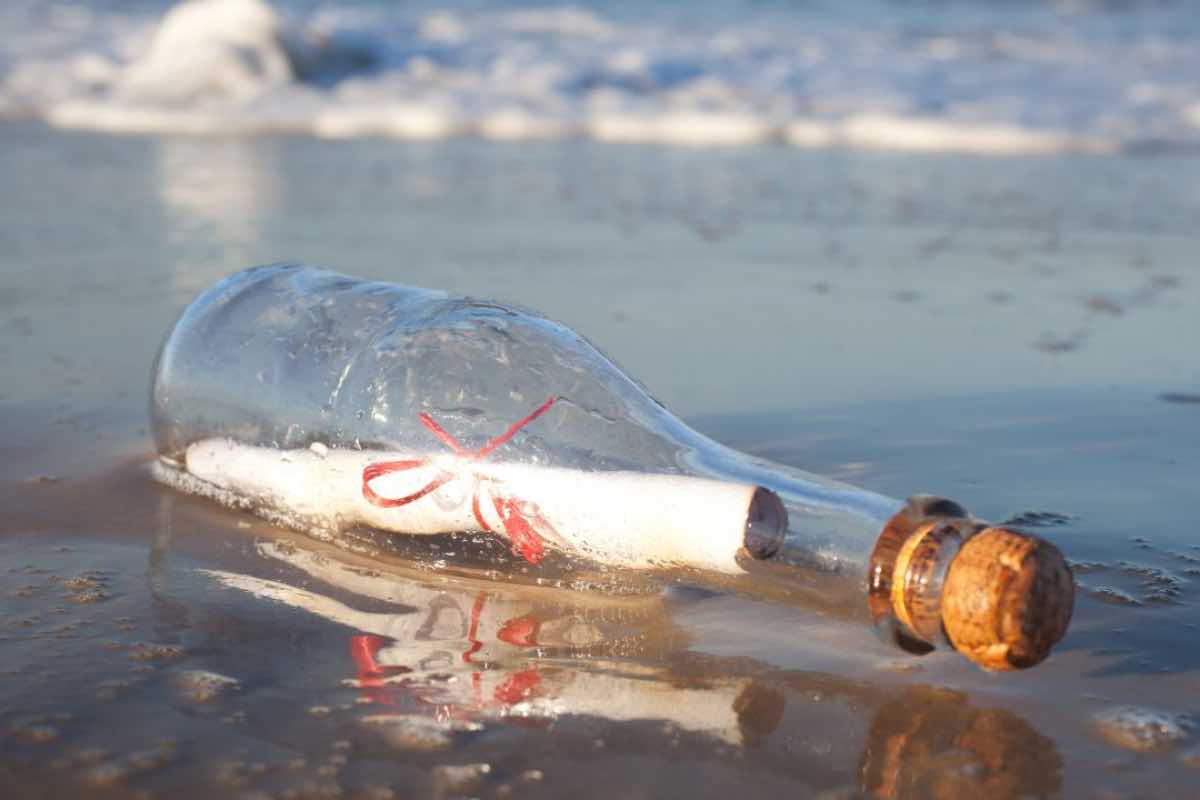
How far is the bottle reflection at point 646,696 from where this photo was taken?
1250 millimetres

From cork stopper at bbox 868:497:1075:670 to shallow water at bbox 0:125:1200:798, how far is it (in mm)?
127

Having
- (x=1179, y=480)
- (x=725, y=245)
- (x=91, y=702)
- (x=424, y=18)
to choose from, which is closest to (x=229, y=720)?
(x=91, y=702)

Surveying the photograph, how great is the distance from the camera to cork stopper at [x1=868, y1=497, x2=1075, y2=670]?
1171 millimetres

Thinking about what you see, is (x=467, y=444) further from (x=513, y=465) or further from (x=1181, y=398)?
(x=1181, y=398)

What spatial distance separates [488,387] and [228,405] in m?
0.48

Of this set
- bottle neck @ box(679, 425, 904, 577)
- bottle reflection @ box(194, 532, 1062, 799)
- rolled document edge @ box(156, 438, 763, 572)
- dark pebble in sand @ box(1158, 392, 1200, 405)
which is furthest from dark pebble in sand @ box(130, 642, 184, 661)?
dark pebble in sand @ box(1158, 392, 1200, 405)

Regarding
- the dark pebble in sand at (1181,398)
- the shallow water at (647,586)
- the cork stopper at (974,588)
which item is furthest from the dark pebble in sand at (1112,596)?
the dark pebble in sand at (1181,398)

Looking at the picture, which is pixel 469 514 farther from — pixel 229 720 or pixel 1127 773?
pixel 1127 773

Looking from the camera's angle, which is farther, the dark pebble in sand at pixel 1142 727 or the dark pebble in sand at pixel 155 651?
the dark pebble in sand at pixel 155 651

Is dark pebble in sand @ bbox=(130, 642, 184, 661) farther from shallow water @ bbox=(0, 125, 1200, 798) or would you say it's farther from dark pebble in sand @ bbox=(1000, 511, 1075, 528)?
dark pebble in sand @ bbox=(1000, 511, 1075, 528)

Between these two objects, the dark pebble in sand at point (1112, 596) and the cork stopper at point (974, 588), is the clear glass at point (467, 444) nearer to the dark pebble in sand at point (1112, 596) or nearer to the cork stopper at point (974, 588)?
the cork stopper at point (974, 588)

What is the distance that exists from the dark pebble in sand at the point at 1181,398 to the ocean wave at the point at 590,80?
5264mm

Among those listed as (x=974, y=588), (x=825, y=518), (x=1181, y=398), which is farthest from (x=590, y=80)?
(x=974, y=588)

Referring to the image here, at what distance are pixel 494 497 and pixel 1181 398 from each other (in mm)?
1777
